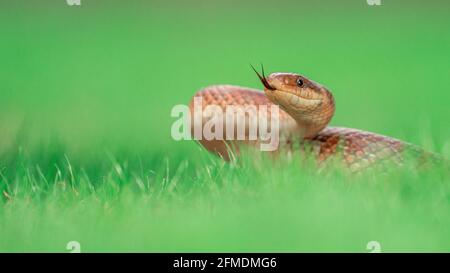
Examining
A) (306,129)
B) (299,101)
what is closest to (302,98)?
(299,101)

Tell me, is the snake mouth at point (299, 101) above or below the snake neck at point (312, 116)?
above

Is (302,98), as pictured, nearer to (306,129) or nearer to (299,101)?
(299,101)

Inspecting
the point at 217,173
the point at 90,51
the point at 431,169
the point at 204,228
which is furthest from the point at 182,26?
the point at 431,169

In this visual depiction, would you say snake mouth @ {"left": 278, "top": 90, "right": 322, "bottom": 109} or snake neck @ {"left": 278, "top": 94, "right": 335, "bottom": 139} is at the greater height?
snake mouth @ {"left": 278, "top": 90, "right": 322, "bottom": 109}
